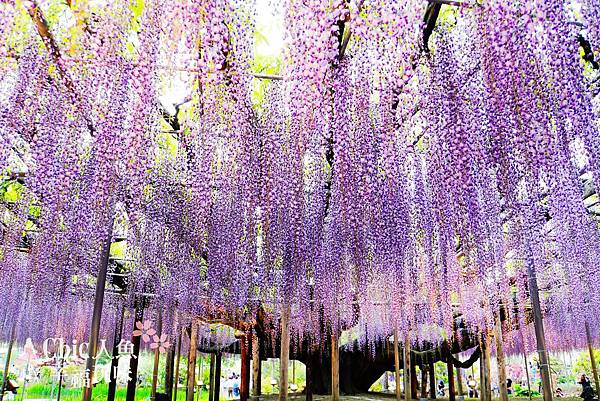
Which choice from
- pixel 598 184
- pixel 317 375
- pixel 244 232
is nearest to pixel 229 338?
pixel 317 375

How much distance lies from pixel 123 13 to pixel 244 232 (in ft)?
11.4

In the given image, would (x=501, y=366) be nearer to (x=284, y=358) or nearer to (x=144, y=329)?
(x=284, y=358)

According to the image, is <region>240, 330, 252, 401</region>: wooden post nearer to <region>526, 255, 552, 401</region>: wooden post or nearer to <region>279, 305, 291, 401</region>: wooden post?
<region>279, 305, 291, 401</region>: wooden post

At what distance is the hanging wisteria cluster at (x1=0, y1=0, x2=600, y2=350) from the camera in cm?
379

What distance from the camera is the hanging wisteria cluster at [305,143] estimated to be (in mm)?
3795

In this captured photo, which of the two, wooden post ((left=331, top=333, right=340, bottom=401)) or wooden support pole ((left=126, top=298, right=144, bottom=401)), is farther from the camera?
wooden support pole ((left=126, top=298, right=144, bottom=401))

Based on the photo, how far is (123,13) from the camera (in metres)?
3.96

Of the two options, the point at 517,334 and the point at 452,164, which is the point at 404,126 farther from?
the point at 517,334

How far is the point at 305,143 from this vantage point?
16.9 feet

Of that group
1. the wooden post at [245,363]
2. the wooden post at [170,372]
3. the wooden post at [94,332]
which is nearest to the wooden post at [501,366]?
the wooden post at [245,363]

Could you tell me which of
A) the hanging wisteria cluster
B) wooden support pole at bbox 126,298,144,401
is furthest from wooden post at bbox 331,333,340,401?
wooden support pole at bbox 126,298,144,401

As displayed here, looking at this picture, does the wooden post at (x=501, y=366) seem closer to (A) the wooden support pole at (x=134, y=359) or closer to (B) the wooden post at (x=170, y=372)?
(A) the wooden support pole at (x=134, y=359)

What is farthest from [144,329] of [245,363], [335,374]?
[335,374]

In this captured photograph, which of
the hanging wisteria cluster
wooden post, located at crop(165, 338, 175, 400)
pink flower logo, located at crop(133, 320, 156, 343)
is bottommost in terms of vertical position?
wooden post, located at crop(165, 338, 175, 400)
